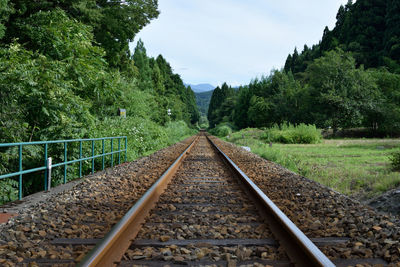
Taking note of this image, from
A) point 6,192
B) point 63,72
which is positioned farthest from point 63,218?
point 63,72

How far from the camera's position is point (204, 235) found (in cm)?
346

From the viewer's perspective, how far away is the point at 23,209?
463cm

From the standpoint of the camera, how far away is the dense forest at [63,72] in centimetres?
784

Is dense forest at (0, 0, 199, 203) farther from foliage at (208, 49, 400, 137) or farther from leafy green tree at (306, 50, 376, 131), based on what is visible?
foliage at (208, 49, 400, 137)

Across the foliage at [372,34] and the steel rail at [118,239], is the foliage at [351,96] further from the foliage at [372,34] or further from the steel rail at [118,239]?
the steel rail at [118,239]

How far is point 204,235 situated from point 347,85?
34777 millimetres

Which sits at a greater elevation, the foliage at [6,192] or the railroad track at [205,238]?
the railroad track at [205,238]

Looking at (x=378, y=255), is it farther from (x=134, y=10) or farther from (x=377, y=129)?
(x=377, y=129)

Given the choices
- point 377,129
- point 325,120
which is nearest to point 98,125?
point 325,120

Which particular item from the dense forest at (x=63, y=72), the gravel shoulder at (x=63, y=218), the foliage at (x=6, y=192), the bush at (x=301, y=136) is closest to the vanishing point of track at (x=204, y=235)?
the gravel shoulder at (x=63, y=218)

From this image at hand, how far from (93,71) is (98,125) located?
2398 millimetres

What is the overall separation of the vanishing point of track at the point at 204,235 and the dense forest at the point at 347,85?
30503 millimetres

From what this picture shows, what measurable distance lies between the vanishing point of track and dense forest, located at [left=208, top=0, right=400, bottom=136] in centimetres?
3050

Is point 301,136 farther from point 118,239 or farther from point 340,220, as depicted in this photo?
point 118,239
